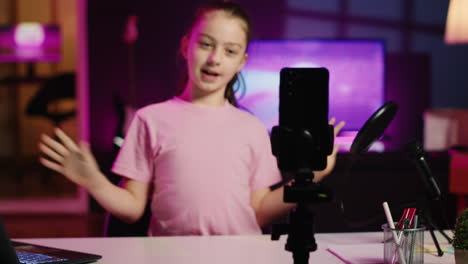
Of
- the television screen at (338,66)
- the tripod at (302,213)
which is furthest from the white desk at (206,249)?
the television screen at (338,66)

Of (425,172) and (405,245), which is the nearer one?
(405,245)

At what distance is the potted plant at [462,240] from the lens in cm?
96

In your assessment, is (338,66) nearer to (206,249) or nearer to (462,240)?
(206,249)

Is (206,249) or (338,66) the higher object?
(338,66)

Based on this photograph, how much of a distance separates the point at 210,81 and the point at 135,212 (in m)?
0.36

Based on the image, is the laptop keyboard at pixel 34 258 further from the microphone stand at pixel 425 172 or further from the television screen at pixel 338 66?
the television screen at pixel 338 66

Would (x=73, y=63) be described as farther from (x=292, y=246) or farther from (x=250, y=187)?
(x=292, y=246)

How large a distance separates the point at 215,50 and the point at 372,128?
66 centimetres

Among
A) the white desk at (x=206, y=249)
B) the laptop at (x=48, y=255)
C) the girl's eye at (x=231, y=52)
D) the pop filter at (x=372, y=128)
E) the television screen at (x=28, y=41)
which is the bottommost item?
the white desk at (x=206, y=249)

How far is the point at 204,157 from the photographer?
5.08 ft

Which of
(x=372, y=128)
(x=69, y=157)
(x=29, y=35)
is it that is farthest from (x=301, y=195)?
(x=29, y=35)

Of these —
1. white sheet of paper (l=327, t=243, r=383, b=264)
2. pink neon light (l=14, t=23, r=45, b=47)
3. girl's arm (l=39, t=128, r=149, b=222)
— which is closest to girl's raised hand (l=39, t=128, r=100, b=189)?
girl's arm (l=39, t=128, r=149, b=222)

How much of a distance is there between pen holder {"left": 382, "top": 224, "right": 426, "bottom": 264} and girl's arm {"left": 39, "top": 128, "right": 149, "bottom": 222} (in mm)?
604

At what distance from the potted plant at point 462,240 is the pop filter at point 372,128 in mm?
181
